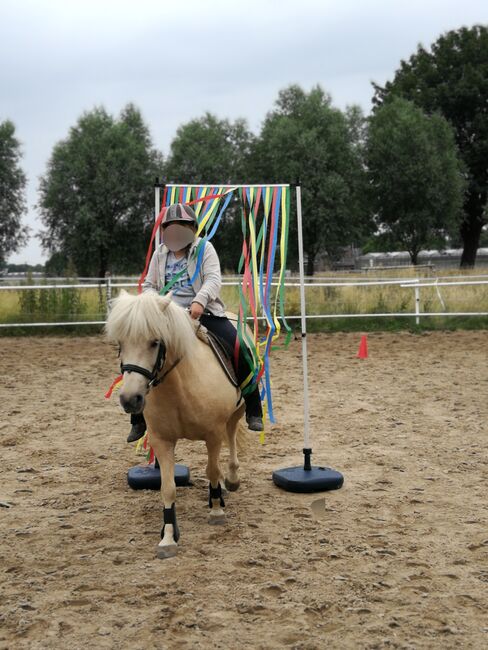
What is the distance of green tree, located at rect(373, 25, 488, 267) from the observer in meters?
33.7

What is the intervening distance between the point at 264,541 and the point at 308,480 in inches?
39.9

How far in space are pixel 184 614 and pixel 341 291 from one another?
537 inches

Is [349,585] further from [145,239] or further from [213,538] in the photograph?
[145,239]

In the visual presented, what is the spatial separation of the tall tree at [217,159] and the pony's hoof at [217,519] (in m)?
28.4

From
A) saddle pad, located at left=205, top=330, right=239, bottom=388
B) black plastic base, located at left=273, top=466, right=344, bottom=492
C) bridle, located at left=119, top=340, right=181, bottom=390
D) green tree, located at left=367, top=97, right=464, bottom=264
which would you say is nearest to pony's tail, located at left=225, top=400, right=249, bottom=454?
black plastic base, located at left=273, top=466, right=344, bottom=492

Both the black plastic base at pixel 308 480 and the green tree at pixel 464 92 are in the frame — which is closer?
the black plastic base at pixel 308 480

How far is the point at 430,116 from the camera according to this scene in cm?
3362

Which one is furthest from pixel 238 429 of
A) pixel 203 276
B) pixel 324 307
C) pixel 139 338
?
pixel 324 307

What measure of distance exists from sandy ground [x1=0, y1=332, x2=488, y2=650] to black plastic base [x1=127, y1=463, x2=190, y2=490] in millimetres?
101

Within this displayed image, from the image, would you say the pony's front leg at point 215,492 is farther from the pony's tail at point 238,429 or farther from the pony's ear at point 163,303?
the pony's ear at point 163,303

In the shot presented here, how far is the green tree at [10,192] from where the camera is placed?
3231cm

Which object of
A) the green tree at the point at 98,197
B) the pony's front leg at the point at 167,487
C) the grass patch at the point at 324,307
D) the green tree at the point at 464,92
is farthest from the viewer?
the green tree at the point at 464,92

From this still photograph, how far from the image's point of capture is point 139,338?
338 centimetres

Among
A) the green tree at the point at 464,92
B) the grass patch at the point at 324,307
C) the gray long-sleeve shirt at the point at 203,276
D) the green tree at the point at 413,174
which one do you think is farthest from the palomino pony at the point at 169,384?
the green tree at the point at 464,92
